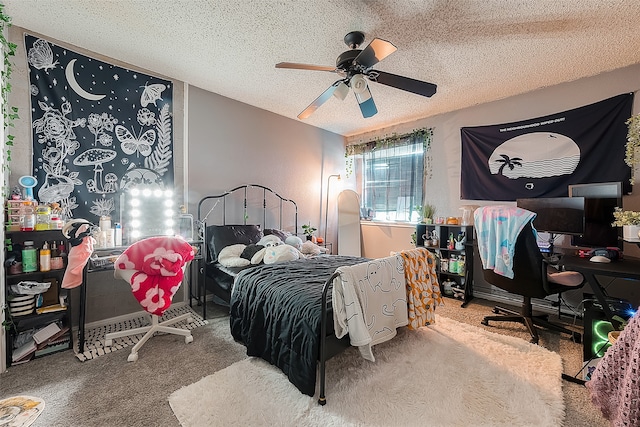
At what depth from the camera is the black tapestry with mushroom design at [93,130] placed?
237 cm

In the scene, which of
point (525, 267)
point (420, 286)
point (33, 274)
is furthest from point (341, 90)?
point (33, 274)

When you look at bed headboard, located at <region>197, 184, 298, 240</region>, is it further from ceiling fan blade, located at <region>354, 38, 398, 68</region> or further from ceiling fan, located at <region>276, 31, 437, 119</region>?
ceiling fan blade, located at <region>354, 38, 398, 68</region>

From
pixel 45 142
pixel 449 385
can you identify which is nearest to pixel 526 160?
pixel 449 385

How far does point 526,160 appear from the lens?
132 inches

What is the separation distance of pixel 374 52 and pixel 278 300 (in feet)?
6.17

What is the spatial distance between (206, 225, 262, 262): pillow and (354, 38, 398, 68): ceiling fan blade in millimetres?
2322

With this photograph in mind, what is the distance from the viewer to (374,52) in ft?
6.16

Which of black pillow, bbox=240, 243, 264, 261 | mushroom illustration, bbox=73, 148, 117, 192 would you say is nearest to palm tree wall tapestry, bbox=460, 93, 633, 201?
black pillow, bbox=240, 243, 264, 261

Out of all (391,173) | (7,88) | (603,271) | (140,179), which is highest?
(7,88)

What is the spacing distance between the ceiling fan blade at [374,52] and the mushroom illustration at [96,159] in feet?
8.42

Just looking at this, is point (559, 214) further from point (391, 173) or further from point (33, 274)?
point (33, 274)

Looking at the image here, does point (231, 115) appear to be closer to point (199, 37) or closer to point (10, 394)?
point (199, 37)

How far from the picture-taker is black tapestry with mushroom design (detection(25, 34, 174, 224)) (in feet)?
7.78

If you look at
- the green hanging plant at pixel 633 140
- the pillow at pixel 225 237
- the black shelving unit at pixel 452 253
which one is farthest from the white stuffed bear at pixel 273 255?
the green hanging plant at pixel 633 140
